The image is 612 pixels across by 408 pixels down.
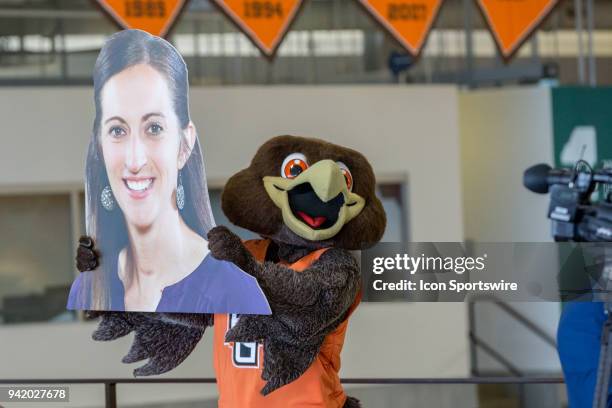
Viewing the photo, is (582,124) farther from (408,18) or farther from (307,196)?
(307,196)

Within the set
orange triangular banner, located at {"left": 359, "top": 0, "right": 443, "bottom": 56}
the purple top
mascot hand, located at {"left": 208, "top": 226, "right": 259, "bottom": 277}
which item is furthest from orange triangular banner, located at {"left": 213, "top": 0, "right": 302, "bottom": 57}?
mascot hand, located at {"left": 208, "top": 226, "right": 259, "bottom": 277}

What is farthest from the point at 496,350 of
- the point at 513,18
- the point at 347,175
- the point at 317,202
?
the point at 317,202

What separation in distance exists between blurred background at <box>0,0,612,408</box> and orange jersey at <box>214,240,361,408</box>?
309 cm

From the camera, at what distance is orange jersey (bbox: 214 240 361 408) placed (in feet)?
8.70

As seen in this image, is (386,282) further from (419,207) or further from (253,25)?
(419,207)

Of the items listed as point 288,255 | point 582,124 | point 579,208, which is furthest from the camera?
point 582,124

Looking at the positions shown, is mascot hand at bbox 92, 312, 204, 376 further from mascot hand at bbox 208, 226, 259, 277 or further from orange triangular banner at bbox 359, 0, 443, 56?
orange triangular banner at bbox 359, 0, 443, 56

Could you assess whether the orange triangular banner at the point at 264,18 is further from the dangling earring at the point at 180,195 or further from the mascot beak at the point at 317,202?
the dangling earring at the point at 180,195

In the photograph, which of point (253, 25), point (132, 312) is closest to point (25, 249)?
point (253, 25)

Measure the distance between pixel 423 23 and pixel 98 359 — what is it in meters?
2.94

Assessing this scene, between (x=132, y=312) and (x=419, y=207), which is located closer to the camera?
(x=132, y=312)

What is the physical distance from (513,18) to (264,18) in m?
1.46

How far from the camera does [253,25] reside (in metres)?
5.64

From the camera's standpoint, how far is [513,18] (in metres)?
6.06
